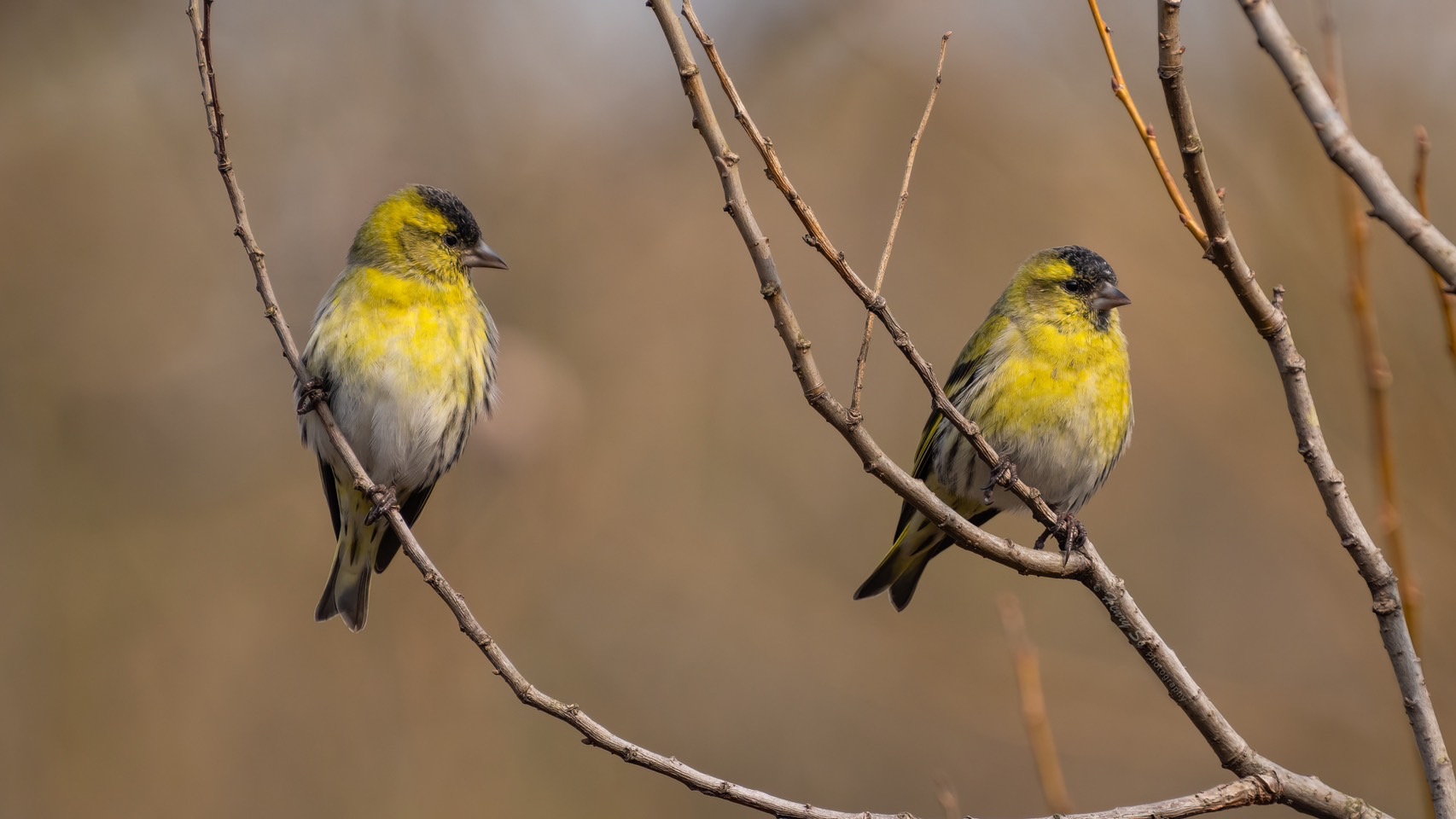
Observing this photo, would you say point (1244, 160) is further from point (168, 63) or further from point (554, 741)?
point (168, 63)

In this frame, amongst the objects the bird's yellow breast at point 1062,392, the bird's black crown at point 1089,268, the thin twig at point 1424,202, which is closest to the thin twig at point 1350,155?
the thin twig at point 1424,202

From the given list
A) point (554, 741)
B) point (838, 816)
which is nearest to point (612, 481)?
point (554, 741)

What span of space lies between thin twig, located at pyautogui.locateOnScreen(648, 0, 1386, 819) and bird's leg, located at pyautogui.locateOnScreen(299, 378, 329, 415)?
192 cm

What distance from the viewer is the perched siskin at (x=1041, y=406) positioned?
459 cm

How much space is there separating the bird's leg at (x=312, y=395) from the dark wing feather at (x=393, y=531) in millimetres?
796

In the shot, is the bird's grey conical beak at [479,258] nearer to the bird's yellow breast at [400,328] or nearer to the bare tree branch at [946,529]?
the bird's yellow breast at [400,328]

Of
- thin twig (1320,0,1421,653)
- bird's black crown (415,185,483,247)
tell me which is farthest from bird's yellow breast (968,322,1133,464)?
thin twig (1320,0,1421,653)

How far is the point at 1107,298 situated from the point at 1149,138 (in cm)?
249

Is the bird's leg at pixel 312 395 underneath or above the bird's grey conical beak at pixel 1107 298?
underneath

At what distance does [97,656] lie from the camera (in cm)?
948

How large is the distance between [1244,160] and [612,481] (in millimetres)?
7543

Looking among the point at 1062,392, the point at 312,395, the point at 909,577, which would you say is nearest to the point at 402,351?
the point at 312,395

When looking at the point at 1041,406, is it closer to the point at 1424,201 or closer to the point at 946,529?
the point at 946,529

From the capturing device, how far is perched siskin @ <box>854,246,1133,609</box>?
4586mm
